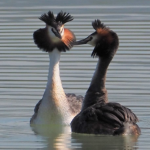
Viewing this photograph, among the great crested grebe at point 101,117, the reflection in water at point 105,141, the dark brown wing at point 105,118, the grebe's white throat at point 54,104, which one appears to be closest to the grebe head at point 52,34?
the grebe's white throat at point 54,104

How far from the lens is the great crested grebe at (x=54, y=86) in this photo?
1562 centimetres

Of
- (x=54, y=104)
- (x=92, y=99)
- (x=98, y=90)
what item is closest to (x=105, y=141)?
(x=92, y=99)

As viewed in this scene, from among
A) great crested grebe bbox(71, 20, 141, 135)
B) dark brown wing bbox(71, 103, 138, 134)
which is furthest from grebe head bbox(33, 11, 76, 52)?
dark brown wing bbox(71, 103, 138, 134)

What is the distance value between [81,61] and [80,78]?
4.28 ft

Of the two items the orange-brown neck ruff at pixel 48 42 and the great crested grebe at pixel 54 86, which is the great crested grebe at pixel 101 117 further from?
the orange-brown neck ruff at pixel 48 42

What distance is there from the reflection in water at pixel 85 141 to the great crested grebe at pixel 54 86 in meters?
0.62

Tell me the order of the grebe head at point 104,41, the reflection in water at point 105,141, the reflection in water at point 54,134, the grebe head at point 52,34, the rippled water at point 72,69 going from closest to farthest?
the reflection in water at point 105,141 < the reflection in water at point 54,134 < the rippled water at point 72,69 < the grebe head at point 104,41 < the grebe head at point 52,34

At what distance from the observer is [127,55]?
19.4 metres

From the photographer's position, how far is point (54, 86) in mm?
15750

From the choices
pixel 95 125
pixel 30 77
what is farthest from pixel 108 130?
pixel 30 77

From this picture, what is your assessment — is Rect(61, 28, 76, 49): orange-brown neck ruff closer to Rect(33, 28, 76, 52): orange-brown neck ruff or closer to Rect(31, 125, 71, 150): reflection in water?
Rect(33, 28, 76, 52): orange-brown neck ruff

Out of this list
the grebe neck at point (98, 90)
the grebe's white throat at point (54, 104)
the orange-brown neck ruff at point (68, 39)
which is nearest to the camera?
the grebe neck at point (98, 90)

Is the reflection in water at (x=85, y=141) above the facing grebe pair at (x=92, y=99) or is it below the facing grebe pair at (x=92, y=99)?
below

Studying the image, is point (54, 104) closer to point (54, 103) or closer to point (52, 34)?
point (54, 103)
